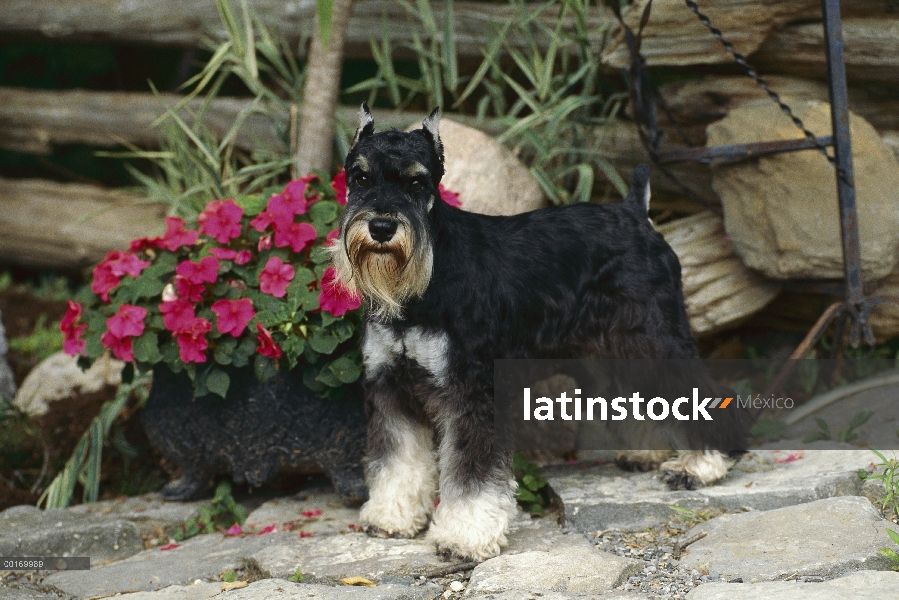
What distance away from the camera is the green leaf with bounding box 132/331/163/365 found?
3.95 meters

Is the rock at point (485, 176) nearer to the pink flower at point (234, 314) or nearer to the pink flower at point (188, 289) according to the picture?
the pink flower at point (234, 314)

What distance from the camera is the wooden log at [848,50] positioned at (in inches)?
176

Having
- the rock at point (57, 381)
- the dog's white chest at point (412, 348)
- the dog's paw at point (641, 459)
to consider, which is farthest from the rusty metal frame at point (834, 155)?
the rock at point (57, 381)

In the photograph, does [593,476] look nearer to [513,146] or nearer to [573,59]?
[513,146]

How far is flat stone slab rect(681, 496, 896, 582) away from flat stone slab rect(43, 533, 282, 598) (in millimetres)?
1611

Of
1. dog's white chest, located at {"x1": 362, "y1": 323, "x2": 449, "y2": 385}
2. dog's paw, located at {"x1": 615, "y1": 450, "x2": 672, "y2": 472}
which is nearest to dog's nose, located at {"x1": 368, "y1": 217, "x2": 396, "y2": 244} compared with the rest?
dog's white chest, located at {"x1": 362, "y1": 323, "x2": 449, "y2": 385}

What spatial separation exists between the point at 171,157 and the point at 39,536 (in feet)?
8.97

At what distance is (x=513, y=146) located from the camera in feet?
18.1

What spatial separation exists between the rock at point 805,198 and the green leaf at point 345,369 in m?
2.14

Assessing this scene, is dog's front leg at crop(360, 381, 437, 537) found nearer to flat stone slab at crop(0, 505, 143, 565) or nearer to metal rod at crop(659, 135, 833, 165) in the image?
flat stone slab at crop(0, 505, 143, 565)

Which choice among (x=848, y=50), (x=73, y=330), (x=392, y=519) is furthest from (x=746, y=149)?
(x=73, y=330)

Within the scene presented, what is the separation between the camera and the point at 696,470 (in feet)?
12.4

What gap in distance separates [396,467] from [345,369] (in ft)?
1.66

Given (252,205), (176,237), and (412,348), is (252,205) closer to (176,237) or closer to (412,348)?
(176,237)
